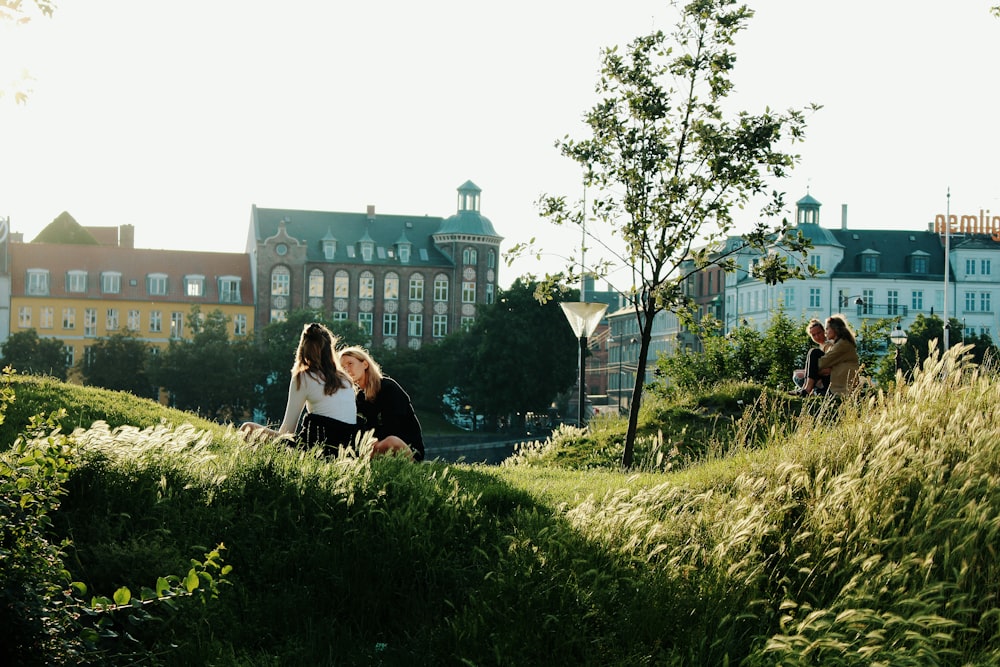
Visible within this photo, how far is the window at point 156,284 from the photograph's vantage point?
103000mm

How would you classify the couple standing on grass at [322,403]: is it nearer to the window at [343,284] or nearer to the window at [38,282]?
the window at [38,282]

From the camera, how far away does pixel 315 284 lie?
10725 cm

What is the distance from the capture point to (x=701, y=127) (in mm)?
14234

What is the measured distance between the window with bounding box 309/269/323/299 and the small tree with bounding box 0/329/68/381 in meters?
24.2

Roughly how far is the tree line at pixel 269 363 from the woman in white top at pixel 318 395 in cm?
6602

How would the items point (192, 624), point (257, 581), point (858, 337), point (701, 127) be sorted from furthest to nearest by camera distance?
point (858, 337)
point (701, 127)
point (257, 581)
point (192, 624)

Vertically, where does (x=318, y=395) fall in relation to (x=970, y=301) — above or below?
below

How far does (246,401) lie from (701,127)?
69415 millimetres

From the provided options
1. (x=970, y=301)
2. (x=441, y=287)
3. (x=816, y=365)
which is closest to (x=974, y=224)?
(x=970, y=301)

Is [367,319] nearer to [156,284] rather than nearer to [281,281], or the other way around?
[281,281]

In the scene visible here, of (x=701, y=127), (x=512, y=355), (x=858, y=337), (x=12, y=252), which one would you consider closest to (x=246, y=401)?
(x=512, y=355)

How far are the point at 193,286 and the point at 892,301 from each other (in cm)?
5460

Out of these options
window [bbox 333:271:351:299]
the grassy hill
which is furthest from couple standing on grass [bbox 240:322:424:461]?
window [bbox 333:271:351:299]

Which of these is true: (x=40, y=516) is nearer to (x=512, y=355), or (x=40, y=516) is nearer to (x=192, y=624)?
(x=192, y=624)
